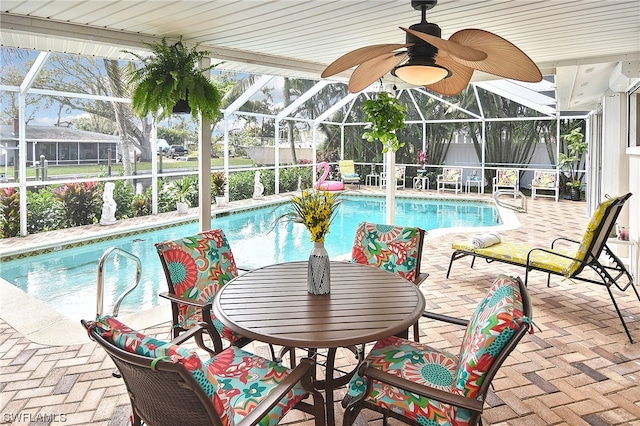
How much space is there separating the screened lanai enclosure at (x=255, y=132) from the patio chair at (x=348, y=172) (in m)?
0.74

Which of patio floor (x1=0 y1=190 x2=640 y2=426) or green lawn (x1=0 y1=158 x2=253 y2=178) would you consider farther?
green lawn (x1=0 y1=158 x2=253 y2=178)

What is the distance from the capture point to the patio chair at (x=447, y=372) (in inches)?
67.4

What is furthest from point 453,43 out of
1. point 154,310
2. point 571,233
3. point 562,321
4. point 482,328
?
point 571,233

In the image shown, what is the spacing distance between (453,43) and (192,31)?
2478 mm

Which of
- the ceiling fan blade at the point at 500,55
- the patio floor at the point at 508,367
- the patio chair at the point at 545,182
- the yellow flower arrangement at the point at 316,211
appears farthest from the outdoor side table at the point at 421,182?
the yellow flower arrangement at the point at 316,211

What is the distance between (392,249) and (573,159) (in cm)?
1092

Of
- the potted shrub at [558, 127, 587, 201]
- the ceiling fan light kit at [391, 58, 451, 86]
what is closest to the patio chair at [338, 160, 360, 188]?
the potted shrub at [558, 127, 587, 201]

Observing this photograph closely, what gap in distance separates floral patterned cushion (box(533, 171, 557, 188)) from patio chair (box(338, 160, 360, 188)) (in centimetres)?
504

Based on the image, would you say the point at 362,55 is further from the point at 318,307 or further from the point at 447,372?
the point at 447,372

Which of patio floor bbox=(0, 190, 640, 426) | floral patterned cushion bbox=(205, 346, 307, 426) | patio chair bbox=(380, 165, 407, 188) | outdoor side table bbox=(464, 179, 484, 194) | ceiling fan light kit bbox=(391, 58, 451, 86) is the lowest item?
patio floor bbox=(0, 190, 640, 426)

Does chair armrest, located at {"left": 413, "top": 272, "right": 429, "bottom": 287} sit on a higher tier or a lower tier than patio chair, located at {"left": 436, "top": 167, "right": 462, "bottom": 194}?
lower

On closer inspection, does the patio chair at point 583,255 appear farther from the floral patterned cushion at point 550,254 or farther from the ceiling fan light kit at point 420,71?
the ceiling fan light kit at point 420,71

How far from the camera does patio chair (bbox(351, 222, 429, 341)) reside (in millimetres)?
3189

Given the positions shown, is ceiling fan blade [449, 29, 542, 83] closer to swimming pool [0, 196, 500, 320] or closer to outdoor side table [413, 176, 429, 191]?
swimming pool [0, 196, 500, 320]
